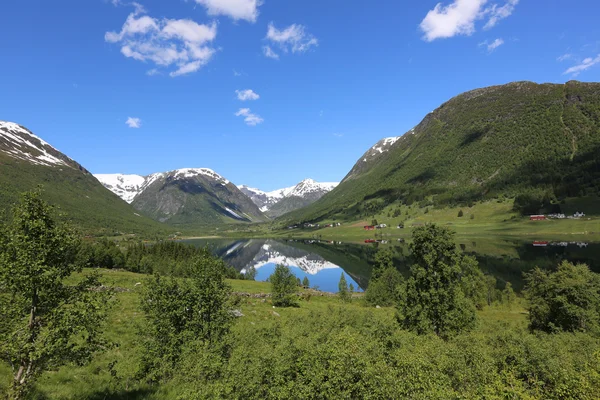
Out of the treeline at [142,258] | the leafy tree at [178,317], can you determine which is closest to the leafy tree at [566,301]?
the leafy tree at [178,317]

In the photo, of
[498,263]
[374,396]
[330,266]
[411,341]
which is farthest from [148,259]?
[498,263]

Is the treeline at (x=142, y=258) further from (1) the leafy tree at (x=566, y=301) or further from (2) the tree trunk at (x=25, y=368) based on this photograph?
(1) the leafy tree at (x=566, y=301)

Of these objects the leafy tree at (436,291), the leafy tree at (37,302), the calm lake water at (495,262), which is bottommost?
the calm lake water at (495,262)

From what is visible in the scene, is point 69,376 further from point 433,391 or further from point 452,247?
point 452,247

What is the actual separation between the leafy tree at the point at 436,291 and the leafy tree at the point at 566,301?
708 inches

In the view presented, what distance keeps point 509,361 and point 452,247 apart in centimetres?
1446

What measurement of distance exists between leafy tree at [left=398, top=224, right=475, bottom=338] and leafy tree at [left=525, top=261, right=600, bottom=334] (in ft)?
59.0

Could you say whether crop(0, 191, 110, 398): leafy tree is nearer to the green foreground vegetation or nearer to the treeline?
the green foreground vegetation

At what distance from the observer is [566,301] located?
4219 cm

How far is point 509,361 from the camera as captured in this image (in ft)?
71.3

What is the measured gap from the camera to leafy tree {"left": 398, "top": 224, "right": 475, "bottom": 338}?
Answer: 33094 mm

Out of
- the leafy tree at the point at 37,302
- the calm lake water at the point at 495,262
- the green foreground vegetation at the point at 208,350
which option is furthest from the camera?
the calm lake water at the point at 495,262

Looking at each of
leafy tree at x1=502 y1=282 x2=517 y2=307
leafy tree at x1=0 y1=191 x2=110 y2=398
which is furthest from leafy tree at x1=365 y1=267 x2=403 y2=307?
leafy tree at x1=0 y1=191 x2=110 y2=398

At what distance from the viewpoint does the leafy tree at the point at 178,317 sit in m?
19.8
